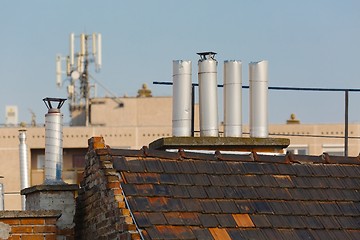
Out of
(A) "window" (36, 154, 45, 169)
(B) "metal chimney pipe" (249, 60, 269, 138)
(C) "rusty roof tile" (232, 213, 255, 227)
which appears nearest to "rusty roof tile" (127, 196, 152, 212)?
(C) "rusty roof tile" (232, 213, 255, 227)

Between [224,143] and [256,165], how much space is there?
1078mm

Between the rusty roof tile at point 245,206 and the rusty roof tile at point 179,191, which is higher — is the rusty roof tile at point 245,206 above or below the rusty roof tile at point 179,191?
below

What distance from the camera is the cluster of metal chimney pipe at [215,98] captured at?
17953 millimetres

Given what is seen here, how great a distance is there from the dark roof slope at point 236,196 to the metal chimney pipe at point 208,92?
4.69 ft

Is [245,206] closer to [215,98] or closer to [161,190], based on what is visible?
[161,190]

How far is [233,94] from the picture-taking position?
18.2 meters

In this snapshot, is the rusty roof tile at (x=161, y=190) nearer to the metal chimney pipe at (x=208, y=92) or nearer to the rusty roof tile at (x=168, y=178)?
the rusty roof tile at (x=168, y=178)

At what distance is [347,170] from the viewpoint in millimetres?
17172

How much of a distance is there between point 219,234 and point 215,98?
340cm

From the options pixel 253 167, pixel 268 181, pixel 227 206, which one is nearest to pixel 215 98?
pixel 253 167

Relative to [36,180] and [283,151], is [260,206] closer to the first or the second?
[283,151]

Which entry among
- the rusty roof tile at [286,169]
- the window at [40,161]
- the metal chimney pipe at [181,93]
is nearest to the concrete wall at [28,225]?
the metal chimney pipe at [181,93]

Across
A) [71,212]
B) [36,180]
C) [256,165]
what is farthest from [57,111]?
[36,180]

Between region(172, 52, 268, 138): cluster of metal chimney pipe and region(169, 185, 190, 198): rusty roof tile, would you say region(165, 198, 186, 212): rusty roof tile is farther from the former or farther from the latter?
region(172, 52, 268, 138): cluster of metal chimney pipe
